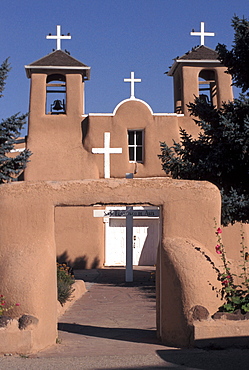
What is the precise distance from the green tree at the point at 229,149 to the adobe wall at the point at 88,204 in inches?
148

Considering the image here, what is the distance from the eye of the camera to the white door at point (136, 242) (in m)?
20.5

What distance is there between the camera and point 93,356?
679 centimetres

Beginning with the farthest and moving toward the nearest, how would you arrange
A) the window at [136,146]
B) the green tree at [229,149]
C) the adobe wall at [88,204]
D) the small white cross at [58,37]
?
the small white cross at [58,37]
the window at [136,146]
the green tree at [229,149]
the adobe wall at [88,204]

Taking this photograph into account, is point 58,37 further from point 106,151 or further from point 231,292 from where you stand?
point 231,292

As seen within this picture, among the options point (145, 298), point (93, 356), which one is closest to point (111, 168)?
point (145, 298)

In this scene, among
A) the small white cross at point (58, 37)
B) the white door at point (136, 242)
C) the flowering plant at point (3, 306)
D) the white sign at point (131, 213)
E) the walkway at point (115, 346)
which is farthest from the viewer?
the white door at point (136, 242)

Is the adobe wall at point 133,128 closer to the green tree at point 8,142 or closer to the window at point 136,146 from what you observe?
the window at point 136,146

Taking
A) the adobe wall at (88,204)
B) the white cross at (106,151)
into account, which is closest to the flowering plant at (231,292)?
the adobe wall at (88,204)

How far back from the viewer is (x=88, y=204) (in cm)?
778

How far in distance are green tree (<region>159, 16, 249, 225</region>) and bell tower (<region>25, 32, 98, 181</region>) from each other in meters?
7.42

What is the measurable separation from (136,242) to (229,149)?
10.1 meters

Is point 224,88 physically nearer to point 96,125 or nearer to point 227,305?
point 96,125

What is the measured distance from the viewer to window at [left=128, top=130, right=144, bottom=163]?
65.1 ft

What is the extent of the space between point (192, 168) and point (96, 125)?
26.4ft
